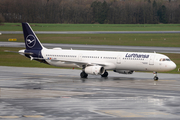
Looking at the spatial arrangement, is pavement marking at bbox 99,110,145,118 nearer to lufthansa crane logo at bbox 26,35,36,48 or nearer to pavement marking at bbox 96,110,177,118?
pavement marking at bbox 96,110,177,118

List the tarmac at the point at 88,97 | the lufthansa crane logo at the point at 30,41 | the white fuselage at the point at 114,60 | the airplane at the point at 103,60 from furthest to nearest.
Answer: the lufthansa crane logo at the point at 30,41 → the airplane at the point at 103,60 → the white fuselage at the point at 114,60 → the tarmac at the point at 88,97

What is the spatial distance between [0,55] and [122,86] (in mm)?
45788

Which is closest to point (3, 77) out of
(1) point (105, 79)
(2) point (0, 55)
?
(1) point (105, 79)

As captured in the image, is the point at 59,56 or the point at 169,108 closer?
the point at 169,108

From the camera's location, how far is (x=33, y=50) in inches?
2200

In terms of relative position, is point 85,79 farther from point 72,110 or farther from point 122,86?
point 72,110

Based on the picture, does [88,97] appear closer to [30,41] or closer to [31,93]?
[31,93]

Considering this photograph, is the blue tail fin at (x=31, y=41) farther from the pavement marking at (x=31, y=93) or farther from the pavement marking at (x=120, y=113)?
the pavement marking at (x=120, y=113)

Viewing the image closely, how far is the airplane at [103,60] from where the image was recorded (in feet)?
155

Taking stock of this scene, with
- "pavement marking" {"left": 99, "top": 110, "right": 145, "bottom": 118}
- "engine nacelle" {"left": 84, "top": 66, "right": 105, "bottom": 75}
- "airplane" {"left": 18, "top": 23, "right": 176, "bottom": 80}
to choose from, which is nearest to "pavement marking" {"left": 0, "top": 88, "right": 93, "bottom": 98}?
"pavement marking" {"left": 99, "top": 110, "right": 145, "bottom": 118}

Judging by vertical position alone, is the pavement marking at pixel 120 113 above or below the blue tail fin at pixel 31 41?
below

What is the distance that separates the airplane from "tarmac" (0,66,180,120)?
1.43 meters

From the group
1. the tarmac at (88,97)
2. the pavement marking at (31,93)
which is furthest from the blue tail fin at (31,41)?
the pavement marking at (31,93)

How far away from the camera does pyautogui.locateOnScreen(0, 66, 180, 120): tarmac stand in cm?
2606
